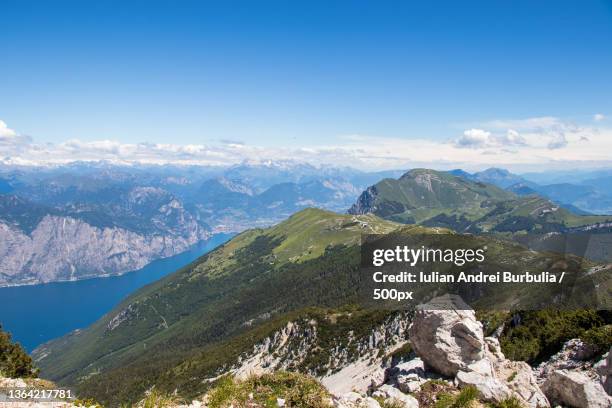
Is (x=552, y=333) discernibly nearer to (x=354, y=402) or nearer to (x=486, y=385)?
(x=486, y=385)

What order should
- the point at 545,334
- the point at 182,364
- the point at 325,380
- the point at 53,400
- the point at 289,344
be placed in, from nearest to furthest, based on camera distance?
the point at 53,400, the point at 545,334, the point at 325,380, the point at 289,344, the point at 182,364

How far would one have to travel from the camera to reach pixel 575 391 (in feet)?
61.7

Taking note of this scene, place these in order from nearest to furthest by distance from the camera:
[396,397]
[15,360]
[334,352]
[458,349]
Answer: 1. [396,397]
2. [458,349]
3. [15,360]
4. [334,352]

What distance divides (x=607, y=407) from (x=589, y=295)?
1834 centimetres

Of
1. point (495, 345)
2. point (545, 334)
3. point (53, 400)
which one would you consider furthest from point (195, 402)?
point (545, 334)

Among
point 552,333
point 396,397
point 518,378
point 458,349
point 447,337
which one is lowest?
point 552,333

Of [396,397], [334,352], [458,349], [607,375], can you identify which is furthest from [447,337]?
[334,352]

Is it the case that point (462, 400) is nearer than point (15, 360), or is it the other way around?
point (462, 400)

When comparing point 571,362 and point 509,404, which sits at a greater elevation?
point 509,404

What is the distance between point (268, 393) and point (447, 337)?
12030 millimetres

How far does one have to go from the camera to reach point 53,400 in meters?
16.2

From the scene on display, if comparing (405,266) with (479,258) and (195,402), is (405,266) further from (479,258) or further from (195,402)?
(195,402)

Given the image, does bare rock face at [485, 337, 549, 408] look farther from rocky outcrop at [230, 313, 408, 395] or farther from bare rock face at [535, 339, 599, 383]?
rocky outcrop at [230, 313, 408, 395]

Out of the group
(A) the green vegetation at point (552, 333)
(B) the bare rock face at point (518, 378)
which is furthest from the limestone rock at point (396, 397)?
(A) the green vegetation at point (552, 333)
